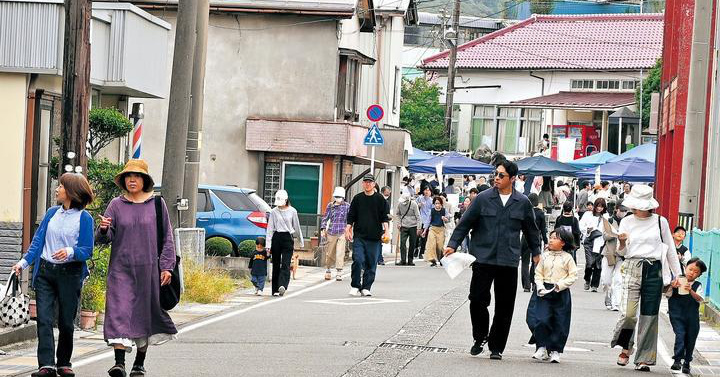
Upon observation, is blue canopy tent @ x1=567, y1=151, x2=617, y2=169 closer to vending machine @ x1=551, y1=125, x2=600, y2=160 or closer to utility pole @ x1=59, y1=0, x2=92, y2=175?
vending machine @ x1=551, y1=125, x2=600, y2=160

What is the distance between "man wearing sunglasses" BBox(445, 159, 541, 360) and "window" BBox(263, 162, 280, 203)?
71.1 ft

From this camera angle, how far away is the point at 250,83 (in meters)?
35.9

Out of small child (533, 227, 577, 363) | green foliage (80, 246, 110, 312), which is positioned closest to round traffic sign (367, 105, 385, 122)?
green foliage (80, 246, 110, 312)

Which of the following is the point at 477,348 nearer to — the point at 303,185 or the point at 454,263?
the point at 454,263

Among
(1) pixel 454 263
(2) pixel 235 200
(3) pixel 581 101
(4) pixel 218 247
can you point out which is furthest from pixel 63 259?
(3) pixel 581 101

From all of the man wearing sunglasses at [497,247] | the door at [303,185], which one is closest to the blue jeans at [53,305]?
the man wearing sunglasses at [497,247]

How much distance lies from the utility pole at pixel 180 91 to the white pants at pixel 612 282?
672 centimetres

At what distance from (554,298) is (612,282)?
7.41 meters

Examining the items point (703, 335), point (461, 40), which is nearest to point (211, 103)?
point (703, 335)

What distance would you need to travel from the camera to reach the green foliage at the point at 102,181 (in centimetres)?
1669

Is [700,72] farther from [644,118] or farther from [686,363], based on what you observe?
[644,118]

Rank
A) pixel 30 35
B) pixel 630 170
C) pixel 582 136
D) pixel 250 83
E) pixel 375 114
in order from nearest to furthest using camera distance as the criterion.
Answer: pixel 30 35, pixel 375 114, pixel 250 83, pixel 630 170, pixel 582 136

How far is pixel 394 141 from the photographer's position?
38344mm

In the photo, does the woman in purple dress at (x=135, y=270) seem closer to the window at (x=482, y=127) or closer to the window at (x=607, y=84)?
the window at (x=607, y=84)
